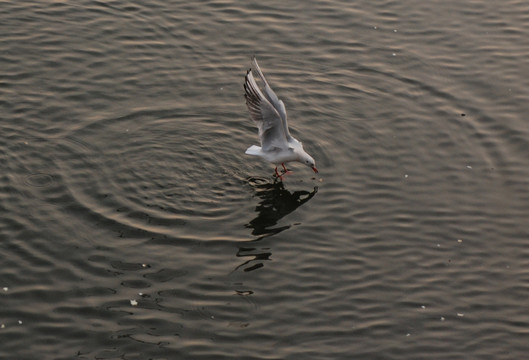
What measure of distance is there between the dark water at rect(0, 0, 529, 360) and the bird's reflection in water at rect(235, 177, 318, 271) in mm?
36

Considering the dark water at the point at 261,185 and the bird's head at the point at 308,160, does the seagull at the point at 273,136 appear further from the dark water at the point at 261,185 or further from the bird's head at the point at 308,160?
the dark water at the point at 261,185

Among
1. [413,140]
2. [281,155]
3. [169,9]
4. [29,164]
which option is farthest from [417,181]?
[169,9]

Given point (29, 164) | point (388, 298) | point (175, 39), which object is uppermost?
point (175, 39)

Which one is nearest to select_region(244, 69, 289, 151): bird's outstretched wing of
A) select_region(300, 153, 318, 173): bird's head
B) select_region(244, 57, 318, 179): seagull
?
select_region(244, 57, 318, 179): seagull

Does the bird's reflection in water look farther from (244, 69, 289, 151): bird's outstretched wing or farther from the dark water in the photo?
(244, 69, 289, 151): bird's outstretched wing

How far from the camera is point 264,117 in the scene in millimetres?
15672

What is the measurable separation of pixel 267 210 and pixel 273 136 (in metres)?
1.46

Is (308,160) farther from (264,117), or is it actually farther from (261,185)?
(264,117)

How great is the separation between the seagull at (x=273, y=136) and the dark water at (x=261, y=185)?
17.7 inches

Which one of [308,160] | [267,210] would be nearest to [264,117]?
[308,160]

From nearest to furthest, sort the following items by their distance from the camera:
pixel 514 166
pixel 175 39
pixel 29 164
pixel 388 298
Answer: pixel 388 298 < pixel 29 164 < pixel 514 166 < pixel 175 39

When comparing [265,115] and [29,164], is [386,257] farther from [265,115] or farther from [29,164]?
[29,164]

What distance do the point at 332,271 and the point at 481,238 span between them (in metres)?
2.74

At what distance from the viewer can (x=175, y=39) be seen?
19922 millimetres
